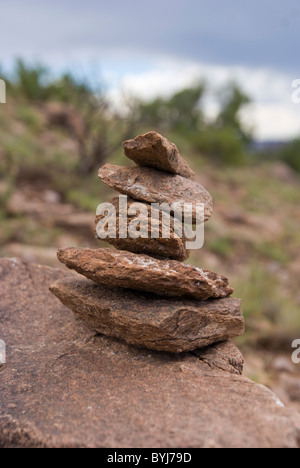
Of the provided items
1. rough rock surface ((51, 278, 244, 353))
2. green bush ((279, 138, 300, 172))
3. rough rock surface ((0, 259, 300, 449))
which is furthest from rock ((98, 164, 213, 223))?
green bush ((279, 138, 300, 172))

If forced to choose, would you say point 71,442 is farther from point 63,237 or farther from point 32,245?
point 63,237

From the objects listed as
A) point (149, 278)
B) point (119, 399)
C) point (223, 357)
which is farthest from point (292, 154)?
point (119, 399)

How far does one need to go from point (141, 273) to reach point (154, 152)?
3.08ft

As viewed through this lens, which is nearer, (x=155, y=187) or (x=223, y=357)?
(x=223, y=357)

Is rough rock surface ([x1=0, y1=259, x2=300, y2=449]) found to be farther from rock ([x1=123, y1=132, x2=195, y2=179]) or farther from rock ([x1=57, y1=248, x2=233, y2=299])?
rock ([x1=123, y1=132, x2=195, y2=179])

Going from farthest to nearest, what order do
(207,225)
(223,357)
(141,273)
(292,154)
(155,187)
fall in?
(292,154) < (207,225) < (155,187) < (223,357) < (141,273)

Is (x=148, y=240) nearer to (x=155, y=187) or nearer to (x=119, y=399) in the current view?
(x=155, y=187)

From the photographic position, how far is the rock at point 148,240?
3457 mm

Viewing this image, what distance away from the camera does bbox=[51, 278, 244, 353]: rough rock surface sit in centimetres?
323

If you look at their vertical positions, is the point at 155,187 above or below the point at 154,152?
below

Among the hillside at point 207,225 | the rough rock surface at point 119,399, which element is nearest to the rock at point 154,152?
the rough rock surface at point 119,399

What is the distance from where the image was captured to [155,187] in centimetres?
362

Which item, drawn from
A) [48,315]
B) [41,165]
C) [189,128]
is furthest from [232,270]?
[189,128]

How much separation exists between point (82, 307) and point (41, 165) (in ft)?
37.1
